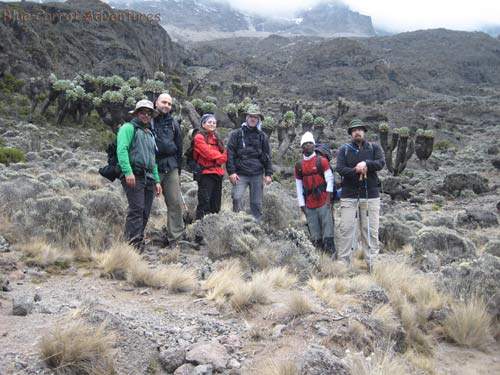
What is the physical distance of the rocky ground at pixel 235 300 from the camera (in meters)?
3.51

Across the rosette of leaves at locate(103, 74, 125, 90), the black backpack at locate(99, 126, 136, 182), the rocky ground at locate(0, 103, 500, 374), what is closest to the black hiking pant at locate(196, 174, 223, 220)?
the rocky ground at locate(0, 103, 500, 374)

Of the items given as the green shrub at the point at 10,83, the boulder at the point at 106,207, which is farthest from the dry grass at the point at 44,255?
the green shrub at the point at 10,83

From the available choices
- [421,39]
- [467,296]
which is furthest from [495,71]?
[467,296]

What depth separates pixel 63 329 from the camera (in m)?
3.27

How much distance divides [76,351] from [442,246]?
6.45m

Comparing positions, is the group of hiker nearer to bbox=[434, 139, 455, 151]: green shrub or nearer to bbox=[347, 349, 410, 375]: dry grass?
bbox=[347, 349, 410, 375]: dry grass

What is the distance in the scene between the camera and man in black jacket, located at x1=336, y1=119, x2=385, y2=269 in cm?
661

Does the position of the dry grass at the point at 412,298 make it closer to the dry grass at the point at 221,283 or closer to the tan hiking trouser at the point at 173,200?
the dry grass at the point at 221,283

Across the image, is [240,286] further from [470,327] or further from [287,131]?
[287,131]

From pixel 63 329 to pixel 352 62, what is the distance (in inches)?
3479

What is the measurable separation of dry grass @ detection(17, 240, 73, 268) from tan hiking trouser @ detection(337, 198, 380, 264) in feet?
11.5

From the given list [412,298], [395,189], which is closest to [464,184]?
[395,189]

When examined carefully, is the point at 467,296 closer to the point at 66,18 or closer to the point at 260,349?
the point at 260,349

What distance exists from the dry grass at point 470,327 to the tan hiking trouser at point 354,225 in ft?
6.09
